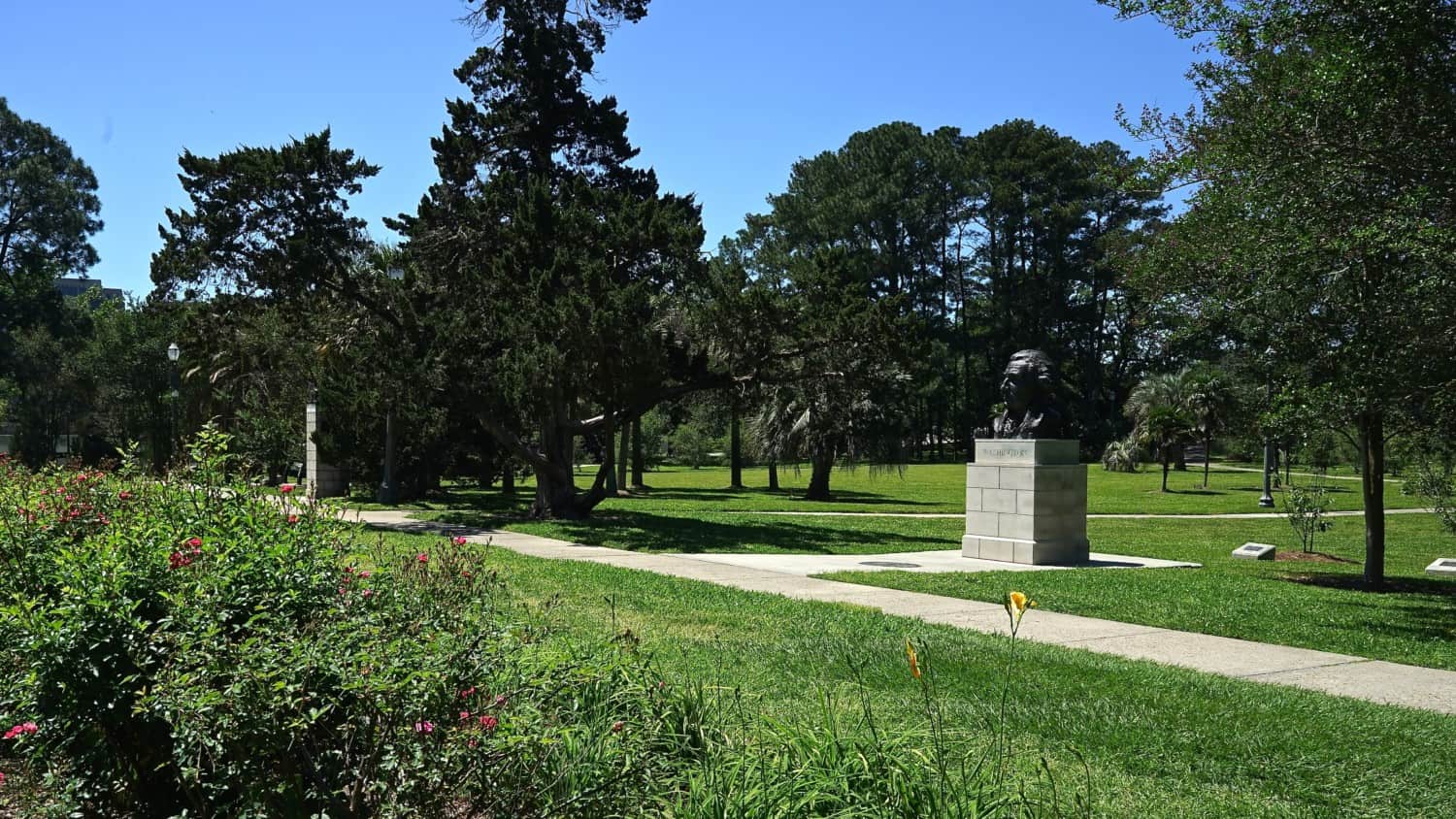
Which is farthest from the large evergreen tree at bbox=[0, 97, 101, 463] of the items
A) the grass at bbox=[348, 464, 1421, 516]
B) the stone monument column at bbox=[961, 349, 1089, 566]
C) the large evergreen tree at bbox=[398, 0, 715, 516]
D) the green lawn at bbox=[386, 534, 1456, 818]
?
the green lawn at bbox=[386, 534, 1456, 818]

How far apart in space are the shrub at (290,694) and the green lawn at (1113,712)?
52.5 inches

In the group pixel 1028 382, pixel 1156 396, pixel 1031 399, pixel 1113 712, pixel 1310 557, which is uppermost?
pixel 1156 396

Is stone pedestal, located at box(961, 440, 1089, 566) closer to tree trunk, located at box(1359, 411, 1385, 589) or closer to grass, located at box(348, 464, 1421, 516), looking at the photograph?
tree trunk, located at box(1359, 411, 1385, 589)

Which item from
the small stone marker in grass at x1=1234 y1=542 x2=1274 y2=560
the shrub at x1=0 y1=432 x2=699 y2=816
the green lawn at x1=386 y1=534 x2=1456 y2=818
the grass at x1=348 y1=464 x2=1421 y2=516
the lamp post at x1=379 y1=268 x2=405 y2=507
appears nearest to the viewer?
the shrub at x1=0 y1=432 x2=699 y2=816

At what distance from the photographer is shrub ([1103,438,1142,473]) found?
5425 centimetres

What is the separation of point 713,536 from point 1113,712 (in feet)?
46.7

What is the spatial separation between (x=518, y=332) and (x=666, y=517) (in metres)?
6.33

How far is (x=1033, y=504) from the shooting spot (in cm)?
1572

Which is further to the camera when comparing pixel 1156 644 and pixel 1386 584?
pixel 1386 584

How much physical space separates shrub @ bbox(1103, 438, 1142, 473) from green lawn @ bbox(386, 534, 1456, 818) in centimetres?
4802

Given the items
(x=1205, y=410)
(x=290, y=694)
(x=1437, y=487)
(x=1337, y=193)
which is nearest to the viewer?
Answer: (x=290, y=694)

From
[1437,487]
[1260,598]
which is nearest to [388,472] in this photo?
[1260,598]

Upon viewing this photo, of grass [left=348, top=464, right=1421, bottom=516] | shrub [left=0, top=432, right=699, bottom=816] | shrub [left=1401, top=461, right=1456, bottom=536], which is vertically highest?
shrub [left=1401, top=461, right=1456, bottom=536]

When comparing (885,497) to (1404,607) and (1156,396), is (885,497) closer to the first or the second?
(1156,396)
